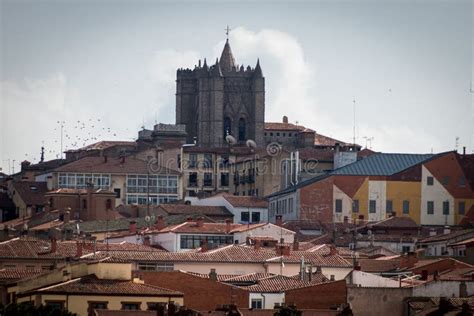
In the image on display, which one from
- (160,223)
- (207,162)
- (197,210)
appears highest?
(207,162)

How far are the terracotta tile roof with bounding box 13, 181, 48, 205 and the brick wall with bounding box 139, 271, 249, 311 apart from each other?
2634 inches

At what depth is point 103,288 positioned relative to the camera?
75.0 m

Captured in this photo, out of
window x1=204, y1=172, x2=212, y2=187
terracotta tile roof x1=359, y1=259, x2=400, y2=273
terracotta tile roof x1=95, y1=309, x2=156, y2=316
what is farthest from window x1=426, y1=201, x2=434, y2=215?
terracotta tile roof x1=95, y1=309, x2=156, y2=316

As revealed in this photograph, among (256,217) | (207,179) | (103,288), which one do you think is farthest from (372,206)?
(103,288)

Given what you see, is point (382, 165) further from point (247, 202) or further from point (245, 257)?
point (245, 257)

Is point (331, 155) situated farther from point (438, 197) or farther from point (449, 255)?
point (449, 255)

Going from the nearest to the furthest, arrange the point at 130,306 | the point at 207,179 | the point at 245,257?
the point at 130,306 → the point at 245,257 → the point at 207,179

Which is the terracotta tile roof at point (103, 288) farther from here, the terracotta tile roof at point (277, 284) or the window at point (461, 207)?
the window at point (461, 207)

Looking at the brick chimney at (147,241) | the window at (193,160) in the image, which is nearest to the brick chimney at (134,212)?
the brick chimney at (147,241)

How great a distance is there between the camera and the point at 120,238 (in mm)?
116750

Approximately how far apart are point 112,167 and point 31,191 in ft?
26.1

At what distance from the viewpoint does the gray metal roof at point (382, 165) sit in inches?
5404

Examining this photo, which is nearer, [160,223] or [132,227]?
[160,223]

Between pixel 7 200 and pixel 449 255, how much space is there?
5569 cm
